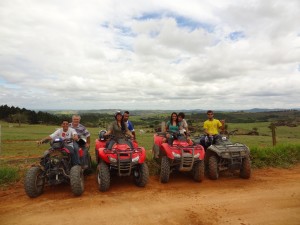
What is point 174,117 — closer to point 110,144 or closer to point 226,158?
point 226,158

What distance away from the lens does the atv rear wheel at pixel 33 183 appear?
641cm

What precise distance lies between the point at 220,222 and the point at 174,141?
3408 mm

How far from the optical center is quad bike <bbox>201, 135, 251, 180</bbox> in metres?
8.23

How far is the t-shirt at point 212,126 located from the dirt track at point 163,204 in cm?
204

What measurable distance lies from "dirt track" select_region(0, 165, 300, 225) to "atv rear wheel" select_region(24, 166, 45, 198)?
15 centimetres

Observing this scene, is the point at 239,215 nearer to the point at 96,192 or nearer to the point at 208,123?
the point at 96,192

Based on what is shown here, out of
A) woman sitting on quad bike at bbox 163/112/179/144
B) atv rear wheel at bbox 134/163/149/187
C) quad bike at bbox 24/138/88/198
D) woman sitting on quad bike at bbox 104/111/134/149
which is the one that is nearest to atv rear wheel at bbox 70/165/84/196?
quad bike at bbox 24/138/88/198

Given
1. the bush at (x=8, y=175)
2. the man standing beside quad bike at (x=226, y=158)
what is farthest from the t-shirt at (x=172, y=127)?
the bush at (x=8, y=175)

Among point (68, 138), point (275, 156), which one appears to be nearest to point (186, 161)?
point (68, 138)

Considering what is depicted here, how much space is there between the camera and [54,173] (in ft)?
21.8

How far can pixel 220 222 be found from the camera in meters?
5.12

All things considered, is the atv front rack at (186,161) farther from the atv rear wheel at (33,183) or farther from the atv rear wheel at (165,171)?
the atv rear wheel at (33,183)

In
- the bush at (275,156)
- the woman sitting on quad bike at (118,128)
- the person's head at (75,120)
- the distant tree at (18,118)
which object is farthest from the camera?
the distant tree at (18,118)

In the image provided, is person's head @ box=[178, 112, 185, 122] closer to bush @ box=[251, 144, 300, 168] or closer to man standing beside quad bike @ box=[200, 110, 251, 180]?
man standing beside quad bike @ box=[200, 110, 251, 180]
